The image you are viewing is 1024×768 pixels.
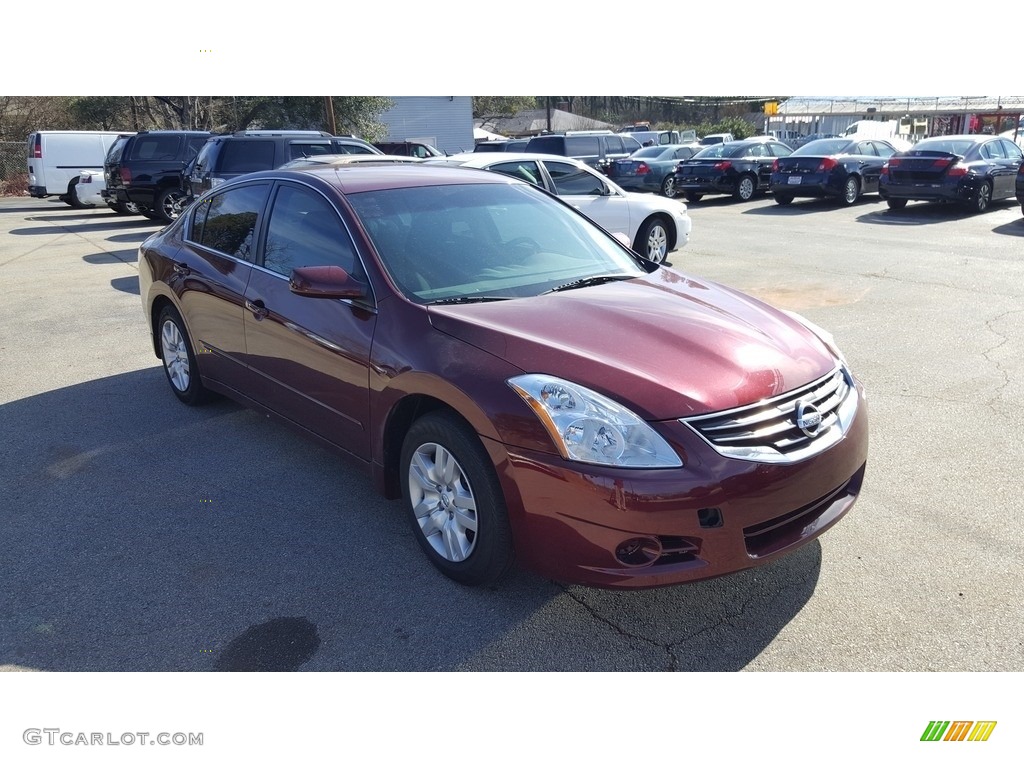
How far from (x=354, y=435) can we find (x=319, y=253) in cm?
97

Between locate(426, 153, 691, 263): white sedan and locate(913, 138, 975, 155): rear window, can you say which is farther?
locate(913, 138, 975, 155): rear window

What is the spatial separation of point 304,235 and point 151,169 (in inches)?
600

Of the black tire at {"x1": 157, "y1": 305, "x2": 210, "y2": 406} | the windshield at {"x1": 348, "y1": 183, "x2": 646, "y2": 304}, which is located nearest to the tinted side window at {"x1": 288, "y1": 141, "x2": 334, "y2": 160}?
the black tire at {"x1": 157, "y1": 305, "x2": 210, "y2": 406}

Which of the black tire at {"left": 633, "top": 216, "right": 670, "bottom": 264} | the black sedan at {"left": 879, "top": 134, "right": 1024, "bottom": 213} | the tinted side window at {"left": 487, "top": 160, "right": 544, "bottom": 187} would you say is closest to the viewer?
the tinted side window at {"left": 487, "top": 160, "right": 544, "bottom": 187}

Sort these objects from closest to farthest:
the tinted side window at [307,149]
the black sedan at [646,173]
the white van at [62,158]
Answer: the tinted side window at [307,149], the black sedan at [646,173], the white van at [62,158]

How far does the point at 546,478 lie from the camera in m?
2.91

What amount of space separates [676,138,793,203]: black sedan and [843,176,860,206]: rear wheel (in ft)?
7.16

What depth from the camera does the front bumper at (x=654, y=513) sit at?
280 centimetres

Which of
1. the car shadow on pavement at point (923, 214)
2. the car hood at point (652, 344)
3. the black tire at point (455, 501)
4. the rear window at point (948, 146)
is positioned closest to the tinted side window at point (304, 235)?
the car hood at point (652, 344)

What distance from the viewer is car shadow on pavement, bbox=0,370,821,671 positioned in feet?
9.85

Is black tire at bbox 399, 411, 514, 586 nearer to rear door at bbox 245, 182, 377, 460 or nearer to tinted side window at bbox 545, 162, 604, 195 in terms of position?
rear door at bbox 245, 182, 377, 460

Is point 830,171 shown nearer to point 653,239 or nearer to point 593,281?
point 653,239

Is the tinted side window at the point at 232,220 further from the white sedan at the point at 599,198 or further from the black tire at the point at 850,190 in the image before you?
the black tire at the point at 850,190

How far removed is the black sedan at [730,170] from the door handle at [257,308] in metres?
17.2
